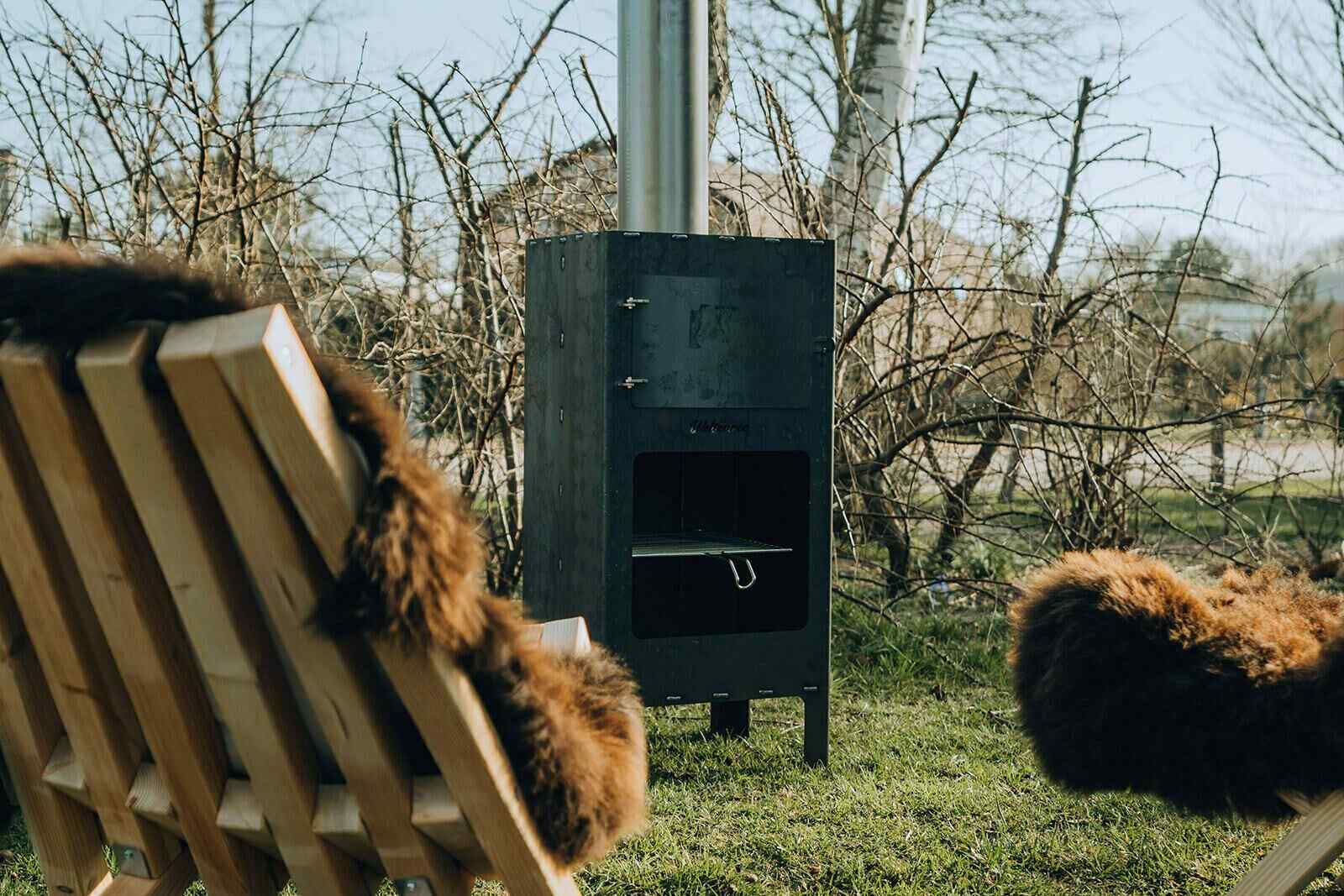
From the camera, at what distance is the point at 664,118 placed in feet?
12.1

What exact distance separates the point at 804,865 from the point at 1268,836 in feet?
3.43

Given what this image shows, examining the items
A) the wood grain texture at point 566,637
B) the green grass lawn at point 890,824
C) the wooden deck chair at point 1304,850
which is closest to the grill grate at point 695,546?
the green grass lawn at point 890,824

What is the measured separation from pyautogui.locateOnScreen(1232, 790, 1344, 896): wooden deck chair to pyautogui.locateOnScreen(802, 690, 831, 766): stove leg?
1.52 m

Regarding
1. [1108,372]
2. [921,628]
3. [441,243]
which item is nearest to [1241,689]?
[921,628]

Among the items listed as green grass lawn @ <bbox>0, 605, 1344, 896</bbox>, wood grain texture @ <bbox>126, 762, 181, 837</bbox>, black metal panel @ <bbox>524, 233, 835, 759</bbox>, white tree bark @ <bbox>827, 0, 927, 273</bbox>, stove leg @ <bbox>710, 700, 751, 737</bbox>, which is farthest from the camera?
white tree bark @ <bbox>827, 0, 927, 273</bbox>

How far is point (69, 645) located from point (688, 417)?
1.92 metres

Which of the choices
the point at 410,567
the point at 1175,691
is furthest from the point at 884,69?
the point at 410,567

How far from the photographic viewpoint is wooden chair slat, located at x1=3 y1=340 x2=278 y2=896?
1445 mm

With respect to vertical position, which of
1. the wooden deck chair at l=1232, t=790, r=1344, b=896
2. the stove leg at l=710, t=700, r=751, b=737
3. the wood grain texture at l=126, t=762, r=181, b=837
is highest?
the wood grain texture at l=126, t=762, r=181, b=837

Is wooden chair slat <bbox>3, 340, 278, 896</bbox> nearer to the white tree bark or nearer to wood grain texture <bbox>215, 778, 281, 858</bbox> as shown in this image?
wood grain texture <bbox>215, 778, 281, 858</bbox>

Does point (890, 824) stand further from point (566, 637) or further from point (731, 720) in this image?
point (566, 637)

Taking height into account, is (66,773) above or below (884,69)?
below

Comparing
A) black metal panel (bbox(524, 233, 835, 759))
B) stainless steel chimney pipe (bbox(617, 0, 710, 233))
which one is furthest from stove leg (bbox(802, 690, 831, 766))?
stainless steel chimney pipe (bbox(617, 0, 710, 233))

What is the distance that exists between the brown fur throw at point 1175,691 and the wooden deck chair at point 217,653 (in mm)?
1039
